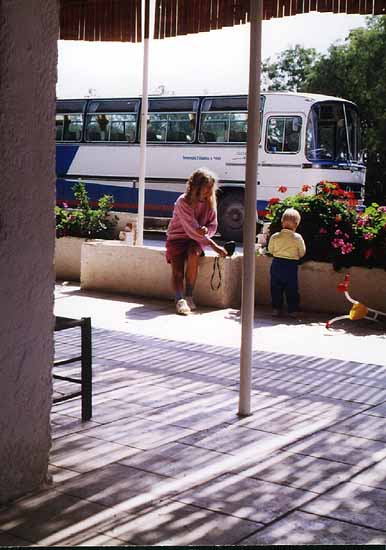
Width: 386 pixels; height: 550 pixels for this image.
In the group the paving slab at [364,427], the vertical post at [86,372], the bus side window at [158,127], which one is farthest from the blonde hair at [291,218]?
the bus side window at [158,127]

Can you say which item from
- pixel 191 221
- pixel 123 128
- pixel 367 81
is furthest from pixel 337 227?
pixel 367 81

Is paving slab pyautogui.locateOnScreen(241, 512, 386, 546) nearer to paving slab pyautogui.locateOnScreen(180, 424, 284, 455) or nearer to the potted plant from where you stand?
paving slab pyautogui.locateOnScreen(180, 424, 284, 455)

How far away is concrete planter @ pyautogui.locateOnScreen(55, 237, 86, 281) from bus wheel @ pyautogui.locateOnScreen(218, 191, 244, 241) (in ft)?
30.6

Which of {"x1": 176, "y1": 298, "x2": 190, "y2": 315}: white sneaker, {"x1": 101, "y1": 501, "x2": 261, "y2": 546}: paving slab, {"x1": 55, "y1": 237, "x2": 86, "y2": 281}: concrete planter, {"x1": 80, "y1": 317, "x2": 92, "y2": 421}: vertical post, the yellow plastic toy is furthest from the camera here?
{"x1": 55, "y1": 237, "x2": 86, "y2": 281}: concrete planter

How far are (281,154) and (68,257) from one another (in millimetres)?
9496

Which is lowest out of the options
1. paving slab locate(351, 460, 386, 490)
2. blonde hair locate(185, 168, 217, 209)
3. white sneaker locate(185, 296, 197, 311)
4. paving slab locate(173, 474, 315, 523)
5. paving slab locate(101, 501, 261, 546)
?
paving slab locate(351, 460, 386, 490)

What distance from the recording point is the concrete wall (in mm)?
3383

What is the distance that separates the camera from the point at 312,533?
3.25 m

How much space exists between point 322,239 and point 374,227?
586mm

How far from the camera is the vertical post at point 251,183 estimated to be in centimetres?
486

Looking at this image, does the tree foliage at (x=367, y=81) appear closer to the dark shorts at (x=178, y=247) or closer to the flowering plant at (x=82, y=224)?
the flowering plant at (x=82, y=224)

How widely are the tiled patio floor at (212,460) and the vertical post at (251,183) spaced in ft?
0.75

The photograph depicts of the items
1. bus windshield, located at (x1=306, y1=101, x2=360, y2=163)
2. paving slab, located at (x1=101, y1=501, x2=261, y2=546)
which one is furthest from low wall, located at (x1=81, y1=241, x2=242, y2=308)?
bus windshield, located at (x1=306, y1=101, x2=360, y2=163)

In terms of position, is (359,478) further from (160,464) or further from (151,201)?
(151,201)
